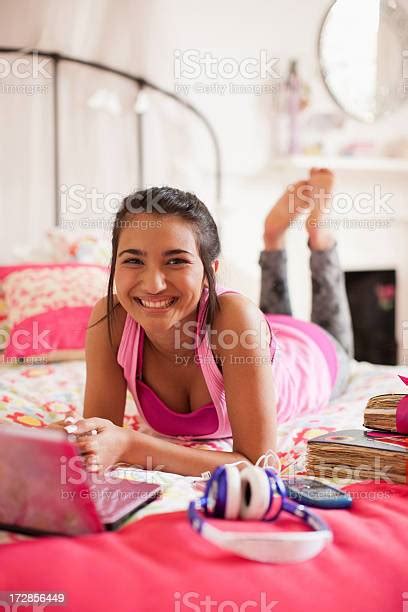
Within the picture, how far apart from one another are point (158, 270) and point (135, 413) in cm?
63

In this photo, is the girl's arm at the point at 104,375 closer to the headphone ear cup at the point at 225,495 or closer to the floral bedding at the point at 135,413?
the floral bedding at the point at 135,413

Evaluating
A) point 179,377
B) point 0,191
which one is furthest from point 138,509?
point 0,191

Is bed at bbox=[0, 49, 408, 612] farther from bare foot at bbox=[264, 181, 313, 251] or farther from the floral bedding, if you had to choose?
bare foot at bbox=[264, 181, 313, 251]

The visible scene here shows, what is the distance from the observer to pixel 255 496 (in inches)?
31.6

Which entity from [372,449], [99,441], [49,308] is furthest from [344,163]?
[99,441]

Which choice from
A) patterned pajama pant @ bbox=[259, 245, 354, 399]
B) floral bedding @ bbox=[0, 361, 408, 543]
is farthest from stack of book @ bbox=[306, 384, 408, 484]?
patterned pajama pant @ bbox=[259, 245, 354, 399]

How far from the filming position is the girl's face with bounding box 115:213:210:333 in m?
1.19

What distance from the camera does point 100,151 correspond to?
2.84 meters

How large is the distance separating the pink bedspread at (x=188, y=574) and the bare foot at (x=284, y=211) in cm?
139

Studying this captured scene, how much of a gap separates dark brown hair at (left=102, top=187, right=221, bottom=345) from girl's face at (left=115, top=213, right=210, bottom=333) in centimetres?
2

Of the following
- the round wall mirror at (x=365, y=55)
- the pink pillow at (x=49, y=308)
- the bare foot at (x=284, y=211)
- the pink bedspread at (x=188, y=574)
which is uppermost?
the round wall mirror at (x=365, y=55)

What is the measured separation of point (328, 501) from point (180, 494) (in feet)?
0.69

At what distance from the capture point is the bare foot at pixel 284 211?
203cm

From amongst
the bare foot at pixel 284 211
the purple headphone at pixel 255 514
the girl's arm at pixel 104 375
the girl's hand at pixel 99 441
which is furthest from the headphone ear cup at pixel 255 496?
the bare foot at pixel 284 211
